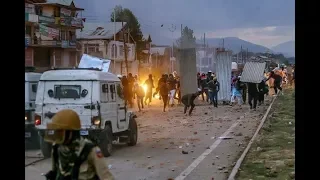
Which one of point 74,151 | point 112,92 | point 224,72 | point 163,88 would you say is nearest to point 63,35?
point 112,92

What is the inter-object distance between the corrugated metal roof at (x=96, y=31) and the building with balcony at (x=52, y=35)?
0.19 metres

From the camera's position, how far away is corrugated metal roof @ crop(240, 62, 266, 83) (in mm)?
17953

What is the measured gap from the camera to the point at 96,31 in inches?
466

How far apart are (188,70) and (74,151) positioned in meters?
15.3

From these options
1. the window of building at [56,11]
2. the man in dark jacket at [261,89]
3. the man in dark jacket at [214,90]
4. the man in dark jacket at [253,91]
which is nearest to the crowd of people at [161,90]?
the man in dark jacket at [214,90]

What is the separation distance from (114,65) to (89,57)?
3.62 feet

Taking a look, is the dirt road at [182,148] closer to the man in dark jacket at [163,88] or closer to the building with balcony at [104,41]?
the man in dark jacket at [163,88]

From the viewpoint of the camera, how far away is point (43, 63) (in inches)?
481

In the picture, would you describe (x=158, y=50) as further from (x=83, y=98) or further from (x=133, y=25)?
(x=83, y=98)

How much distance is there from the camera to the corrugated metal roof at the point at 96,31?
11461 millimetres

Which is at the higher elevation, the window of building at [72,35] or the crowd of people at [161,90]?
the window of building at [72,35]

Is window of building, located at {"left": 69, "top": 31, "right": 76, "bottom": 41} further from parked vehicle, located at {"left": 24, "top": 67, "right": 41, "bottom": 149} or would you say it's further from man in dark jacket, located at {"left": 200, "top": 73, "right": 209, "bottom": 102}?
man in dark jacket, located at {"left": 200, "top": 73, "right": 209, "bottom": 102}
